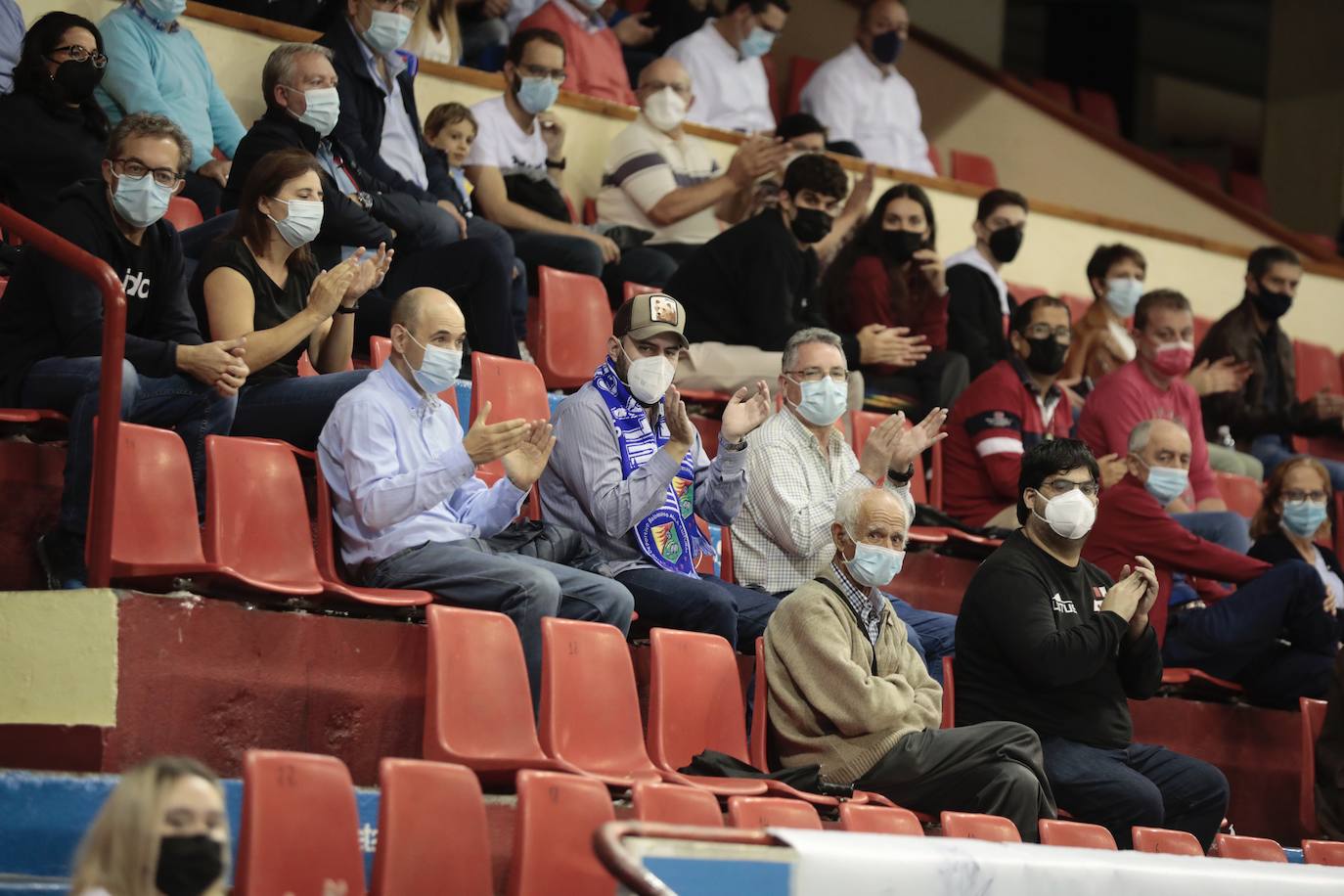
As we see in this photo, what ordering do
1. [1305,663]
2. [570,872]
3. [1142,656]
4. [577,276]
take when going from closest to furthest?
[570,872]
[1142,656]
[1305,663]
[577,276]

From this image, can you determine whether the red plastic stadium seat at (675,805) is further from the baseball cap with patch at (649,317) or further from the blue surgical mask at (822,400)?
the blue surgical mask at (822,400)

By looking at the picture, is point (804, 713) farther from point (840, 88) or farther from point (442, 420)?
point (840, 88)

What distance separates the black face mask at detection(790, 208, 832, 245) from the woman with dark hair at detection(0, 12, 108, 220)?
2117 mm

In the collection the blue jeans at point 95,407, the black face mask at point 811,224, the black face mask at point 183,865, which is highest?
the black face mask at point 811,224

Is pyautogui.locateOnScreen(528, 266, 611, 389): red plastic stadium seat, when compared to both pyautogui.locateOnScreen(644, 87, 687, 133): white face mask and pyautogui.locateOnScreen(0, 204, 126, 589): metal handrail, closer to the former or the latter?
pyautogui.locateOnScreen(644, 87, 687, 133): white face mask

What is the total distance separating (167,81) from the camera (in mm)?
5758

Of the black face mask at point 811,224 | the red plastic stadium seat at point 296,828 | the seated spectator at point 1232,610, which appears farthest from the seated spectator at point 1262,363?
the red plastic stadium seat at point 296,828

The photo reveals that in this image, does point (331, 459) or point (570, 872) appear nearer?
point (570, 872)

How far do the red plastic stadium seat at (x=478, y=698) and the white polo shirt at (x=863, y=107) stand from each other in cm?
520

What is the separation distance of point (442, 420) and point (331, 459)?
0.29 metres

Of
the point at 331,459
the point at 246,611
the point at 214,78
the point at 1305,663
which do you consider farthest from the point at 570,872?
the point at 214,78

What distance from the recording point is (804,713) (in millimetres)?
4145

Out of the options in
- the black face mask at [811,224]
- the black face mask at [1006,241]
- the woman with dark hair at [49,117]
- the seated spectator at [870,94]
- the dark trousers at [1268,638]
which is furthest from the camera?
the seated spectator at [870,94]

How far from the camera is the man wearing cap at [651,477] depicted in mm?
4426
